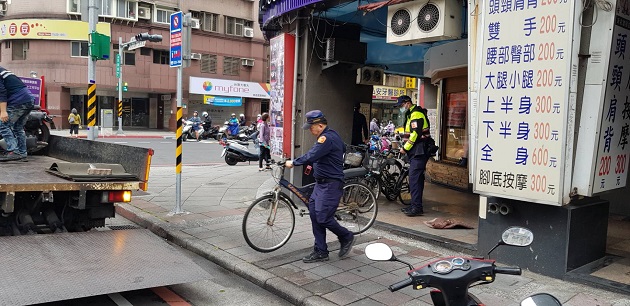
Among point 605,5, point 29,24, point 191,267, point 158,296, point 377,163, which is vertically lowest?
point 158,296

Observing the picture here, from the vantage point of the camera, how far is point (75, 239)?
4.63m

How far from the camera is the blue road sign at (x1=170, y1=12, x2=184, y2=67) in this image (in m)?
7.50

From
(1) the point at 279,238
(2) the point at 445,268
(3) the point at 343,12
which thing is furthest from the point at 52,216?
(3) the point at 343,12

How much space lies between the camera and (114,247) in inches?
180

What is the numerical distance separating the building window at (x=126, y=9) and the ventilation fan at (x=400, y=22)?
29.3 m

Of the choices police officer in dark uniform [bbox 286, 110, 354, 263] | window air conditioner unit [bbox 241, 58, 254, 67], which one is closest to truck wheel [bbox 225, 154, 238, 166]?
police officer in dark uniform [bbox 286, 110, 354, 263]

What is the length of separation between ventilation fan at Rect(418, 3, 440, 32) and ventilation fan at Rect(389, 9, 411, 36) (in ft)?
0.62

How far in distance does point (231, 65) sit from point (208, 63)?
2001 mm

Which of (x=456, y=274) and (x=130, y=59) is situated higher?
(x=130, y=59)

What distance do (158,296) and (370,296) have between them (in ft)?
6.52

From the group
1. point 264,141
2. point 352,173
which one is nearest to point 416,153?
point 352,173

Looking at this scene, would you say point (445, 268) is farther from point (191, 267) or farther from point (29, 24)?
point (29, 24)

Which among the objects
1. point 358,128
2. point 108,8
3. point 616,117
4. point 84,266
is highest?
point 108,8

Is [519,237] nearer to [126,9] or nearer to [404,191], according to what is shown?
[404,191]
